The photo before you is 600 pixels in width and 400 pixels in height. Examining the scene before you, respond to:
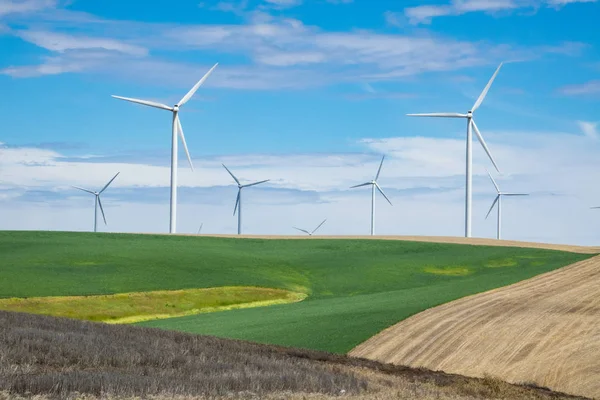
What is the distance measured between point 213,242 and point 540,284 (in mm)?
45076

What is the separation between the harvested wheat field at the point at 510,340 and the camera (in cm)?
2569

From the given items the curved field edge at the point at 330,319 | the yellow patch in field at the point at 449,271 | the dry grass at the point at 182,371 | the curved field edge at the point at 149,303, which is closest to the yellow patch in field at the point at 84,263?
the curved field edge at the point at 149,303

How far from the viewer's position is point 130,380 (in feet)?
53.7

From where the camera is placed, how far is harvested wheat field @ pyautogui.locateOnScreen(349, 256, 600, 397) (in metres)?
25.7

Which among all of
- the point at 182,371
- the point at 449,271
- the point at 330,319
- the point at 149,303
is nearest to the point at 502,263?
the point at 449,271

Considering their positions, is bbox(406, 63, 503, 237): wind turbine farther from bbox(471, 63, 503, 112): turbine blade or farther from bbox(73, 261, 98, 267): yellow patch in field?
bbox(73, 261, 98, 267): yellow patch in field

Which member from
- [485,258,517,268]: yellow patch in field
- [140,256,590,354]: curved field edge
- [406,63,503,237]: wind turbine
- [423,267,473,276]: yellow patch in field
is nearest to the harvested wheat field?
[140,256,590,354]: curved field edge

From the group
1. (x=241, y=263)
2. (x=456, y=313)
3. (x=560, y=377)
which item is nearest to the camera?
(x=560, y=377)

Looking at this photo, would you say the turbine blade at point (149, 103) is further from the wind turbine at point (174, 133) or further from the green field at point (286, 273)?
the green field at point (286, 273)

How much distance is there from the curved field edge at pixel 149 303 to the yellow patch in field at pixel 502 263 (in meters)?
20.3

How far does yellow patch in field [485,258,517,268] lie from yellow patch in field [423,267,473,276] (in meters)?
3.11

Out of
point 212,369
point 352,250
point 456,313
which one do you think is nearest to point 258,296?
point 456,313

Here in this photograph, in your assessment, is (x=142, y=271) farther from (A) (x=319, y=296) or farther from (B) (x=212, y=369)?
(B) (x=212, y=369)

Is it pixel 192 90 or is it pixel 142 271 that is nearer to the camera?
pixel 142 271
